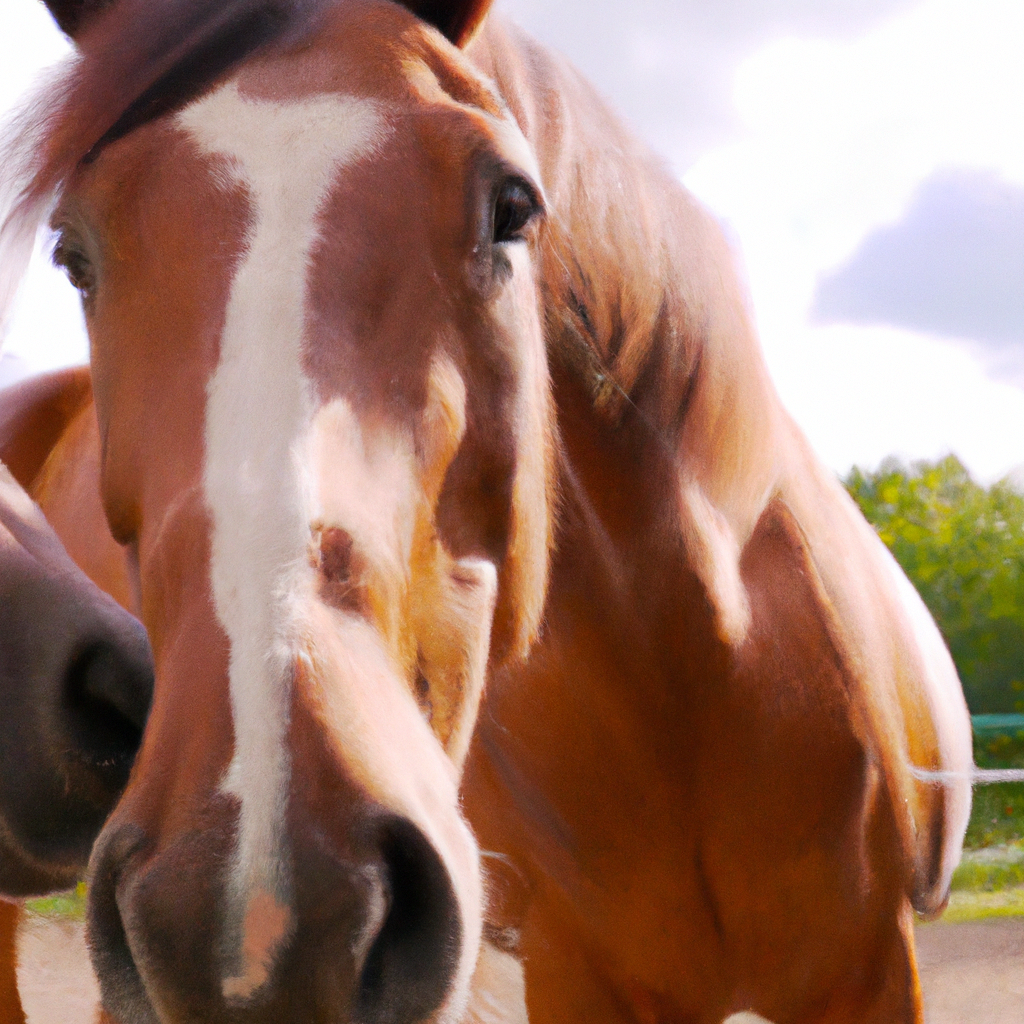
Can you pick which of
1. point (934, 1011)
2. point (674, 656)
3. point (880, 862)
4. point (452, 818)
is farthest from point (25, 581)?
point (934, 1011)

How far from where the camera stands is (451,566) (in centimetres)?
127

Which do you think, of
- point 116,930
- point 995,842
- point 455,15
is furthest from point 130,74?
point 995,842

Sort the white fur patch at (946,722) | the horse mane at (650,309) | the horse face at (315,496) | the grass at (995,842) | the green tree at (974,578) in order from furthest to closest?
1. the green tree at (974,578)
2. the grass at (995,842)
3. the white fur patch at (946,722)
4. the horse mane at (650,309)
5. the horse face at (315,496)

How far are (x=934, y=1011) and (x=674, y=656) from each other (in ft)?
10.9

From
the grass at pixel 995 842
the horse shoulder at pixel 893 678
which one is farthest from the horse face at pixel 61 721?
the grass at pixel 995 842

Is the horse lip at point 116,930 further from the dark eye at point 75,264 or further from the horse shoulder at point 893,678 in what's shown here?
the horse shoulder at point 893,678

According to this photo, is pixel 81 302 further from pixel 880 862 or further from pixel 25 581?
pixel 880 862

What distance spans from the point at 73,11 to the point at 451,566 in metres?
1.05

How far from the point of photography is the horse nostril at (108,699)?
1.27 m

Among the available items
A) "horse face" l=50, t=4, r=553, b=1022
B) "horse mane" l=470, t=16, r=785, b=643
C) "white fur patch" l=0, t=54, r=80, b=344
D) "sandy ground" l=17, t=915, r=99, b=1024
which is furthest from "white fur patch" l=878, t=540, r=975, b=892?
"sandy ground" l=17, t=915, r=99, b=1024

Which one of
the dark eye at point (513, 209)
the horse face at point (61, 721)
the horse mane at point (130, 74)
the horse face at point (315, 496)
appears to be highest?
the horse mane at point (130, 74)

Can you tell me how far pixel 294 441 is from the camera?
3.30ft

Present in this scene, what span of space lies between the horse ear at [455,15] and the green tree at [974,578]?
22.5ft

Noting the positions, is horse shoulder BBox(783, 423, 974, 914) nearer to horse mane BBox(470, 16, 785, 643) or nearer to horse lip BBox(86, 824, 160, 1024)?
horse mane BBox(470, 16, 785, 643)
